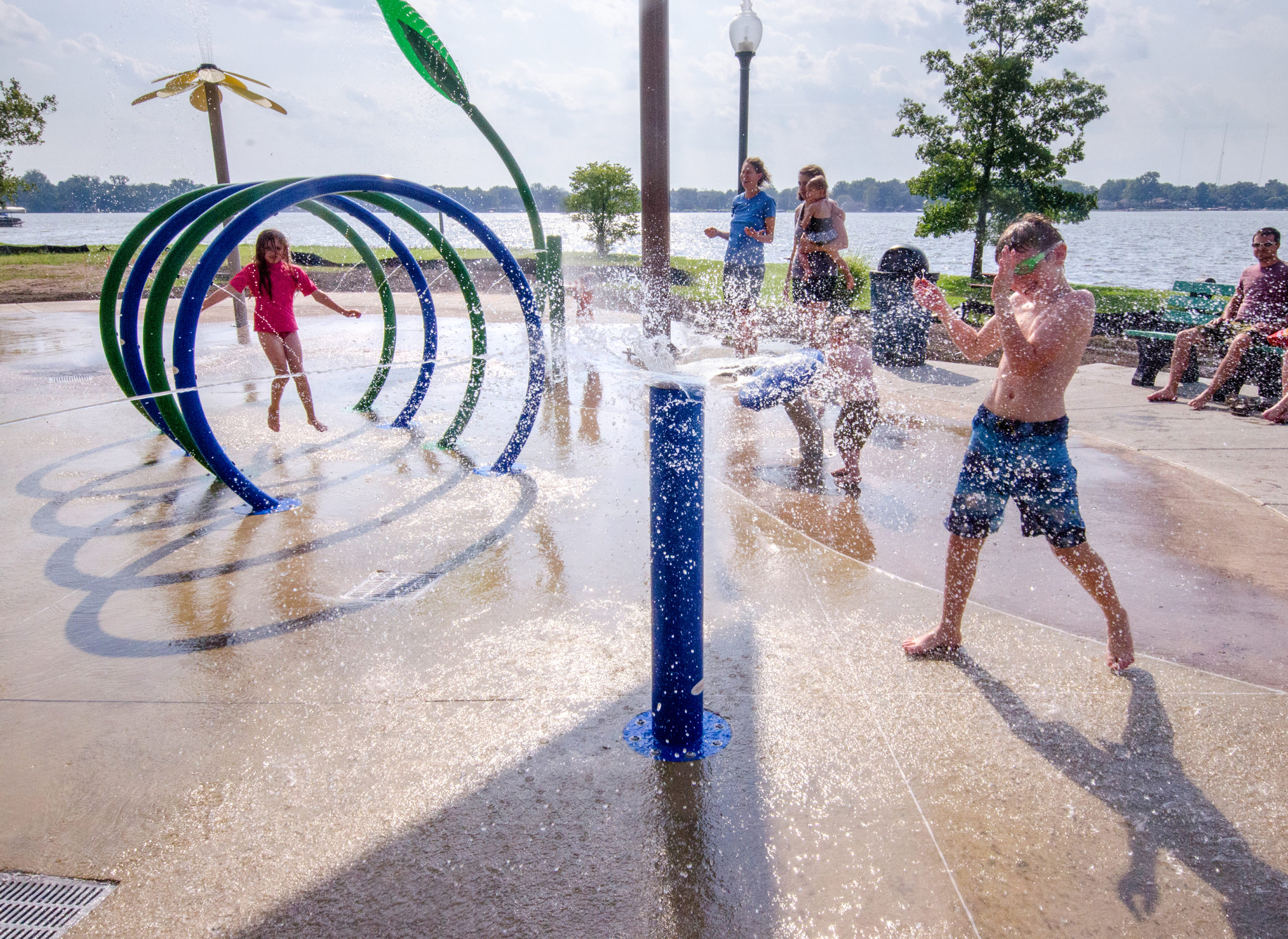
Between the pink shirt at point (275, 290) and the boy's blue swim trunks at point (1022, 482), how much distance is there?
4.91 metres

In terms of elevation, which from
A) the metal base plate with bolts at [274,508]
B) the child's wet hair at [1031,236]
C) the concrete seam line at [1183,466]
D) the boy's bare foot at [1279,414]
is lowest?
the metal base plate with bolts at [274,508]

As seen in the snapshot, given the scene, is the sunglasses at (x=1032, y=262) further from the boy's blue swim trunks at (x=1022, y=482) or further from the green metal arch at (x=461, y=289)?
the green metal arch at (x=461, y=289)

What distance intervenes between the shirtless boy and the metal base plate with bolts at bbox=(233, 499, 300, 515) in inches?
143

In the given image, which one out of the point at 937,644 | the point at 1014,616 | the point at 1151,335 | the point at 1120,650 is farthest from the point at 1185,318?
the point at 937,644

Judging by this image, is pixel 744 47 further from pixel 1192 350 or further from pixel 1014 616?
pixel 1014 616

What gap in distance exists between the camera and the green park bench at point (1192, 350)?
22.0 feet

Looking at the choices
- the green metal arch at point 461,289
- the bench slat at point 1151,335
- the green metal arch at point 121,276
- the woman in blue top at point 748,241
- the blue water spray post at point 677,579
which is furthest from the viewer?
the bench slat at point 1151,335

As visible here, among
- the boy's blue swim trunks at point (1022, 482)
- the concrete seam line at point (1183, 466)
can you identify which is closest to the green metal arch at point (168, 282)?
the boy's blue swim trunks at point (1022, 482)

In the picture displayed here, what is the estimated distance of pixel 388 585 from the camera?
3.60m

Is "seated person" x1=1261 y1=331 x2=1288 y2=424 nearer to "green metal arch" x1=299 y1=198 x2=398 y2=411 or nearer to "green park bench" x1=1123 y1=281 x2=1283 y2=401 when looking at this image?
"green park bench" x1=1123 y1=281 x2=1283 y2=401

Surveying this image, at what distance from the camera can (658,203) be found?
7.27m

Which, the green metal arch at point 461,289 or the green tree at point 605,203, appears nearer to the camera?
the green metal arch at point 461,289

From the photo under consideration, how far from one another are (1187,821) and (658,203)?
6349 millimetres

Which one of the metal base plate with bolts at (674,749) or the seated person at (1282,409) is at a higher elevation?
the seated person at (1282,409)
